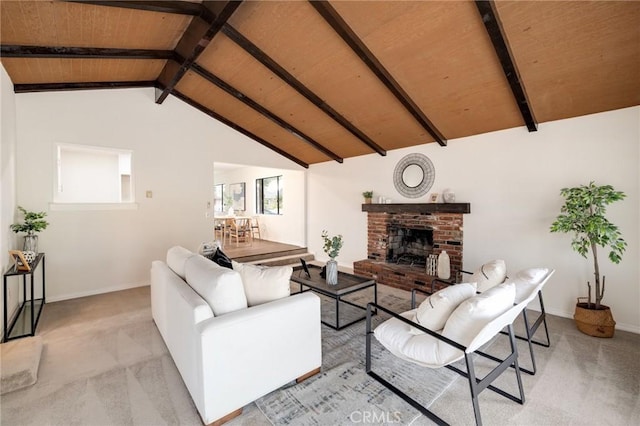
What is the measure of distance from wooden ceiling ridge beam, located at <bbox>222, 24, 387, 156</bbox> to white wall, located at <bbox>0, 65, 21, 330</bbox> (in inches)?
93.9

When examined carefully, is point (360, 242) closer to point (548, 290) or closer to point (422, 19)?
point (548, 290)

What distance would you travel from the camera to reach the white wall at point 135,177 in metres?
3.68

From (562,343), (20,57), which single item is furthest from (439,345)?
(20,57)

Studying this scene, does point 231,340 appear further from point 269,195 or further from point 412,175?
point 269,195

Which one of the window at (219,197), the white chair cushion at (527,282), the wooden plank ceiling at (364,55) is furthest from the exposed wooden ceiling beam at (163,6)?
the window at (219,197)

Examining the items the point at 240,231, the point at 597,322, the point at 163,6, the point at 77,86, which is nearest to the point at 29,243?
the point at 77,86

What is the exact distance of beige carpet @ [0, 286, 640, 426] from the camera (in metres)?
1.71

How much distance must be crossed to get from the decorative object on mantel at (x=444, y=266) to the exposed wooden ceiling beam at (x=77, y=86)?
17.2 feet

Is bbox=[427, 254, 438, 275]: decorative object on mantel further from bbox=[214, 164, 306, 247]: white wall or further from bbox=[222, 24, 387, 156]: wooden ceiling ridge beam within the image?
bbox=[214, 164, 306, 247]: white wall

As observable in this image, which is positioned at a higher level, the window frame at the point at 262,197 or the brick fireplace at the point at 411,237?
the window frame at the point at 262,197

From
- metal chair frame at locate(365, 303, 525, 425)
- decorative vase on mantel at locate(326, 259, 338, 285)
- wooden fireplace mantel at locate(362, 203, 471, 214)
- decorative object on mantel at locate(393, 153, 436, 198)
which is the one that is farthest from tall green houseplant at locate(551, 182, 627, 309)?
decorative vase on mantel at locate(326, 259, 338, 285)

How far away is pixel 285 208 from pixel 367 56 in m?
5.17

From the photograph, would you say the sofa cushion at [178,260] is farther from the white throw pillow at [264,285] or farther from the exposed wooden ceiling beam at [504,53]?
the exposed wooden ceiling beam at [504,53]

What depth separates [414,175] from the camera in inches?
185
